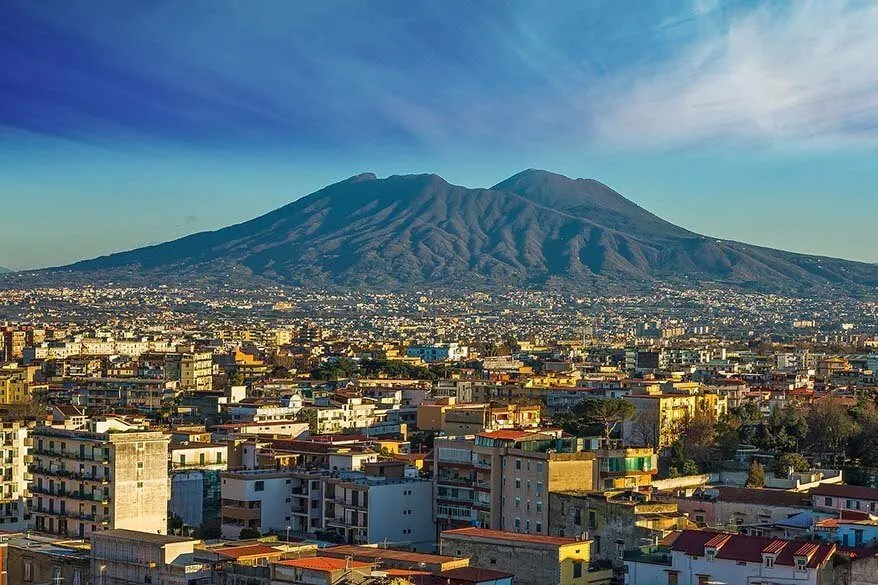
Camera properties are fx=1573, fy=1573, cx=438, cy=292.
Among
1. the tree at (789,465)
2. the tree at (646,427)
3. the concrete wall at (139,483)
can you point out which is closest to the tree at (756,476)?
the tree at (789,465)

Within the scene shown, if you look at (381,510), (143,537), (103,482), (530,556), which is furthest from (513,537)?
(103,482)

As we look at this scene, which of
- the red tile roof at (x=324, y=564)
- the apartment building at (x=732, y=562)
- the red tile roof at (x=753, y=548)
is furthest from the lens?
the red tile roof at (x=324, y=564)

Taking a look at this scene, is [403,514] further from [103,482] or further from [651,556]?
[651,556]

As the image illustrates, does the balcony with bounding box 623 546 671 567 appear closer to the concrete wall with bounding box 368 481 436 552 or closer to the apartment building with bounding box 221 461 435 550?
the concrete wall with bounding box 368 481 436 552

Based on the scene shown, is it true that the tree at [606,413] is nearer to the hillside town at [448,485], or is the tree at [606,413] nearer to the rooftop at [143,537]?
the hillside town at [448,485]

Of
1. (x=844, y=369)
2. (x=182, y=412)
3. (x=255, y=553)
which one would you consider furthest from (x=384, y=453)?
(x=844, y=369)

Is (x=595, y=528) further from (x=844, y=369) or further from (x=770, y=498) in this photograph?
(x=844, y=369)

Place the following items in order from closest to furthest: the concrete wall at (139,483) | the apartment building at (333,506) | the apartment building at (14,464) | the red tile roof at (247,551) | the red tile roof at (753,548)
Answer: the red tile roof at (753,548) < the red tile roof at (247,551) < the concrete wall at (139,483) < the apartment building at (333,506) < the apartment building at (14,464)

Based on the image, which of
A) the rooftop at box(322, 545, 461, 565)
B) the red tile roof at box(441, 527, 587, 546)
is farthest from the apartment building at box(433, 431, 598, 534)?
the rooftop at box(322, 545, 461, 565)
